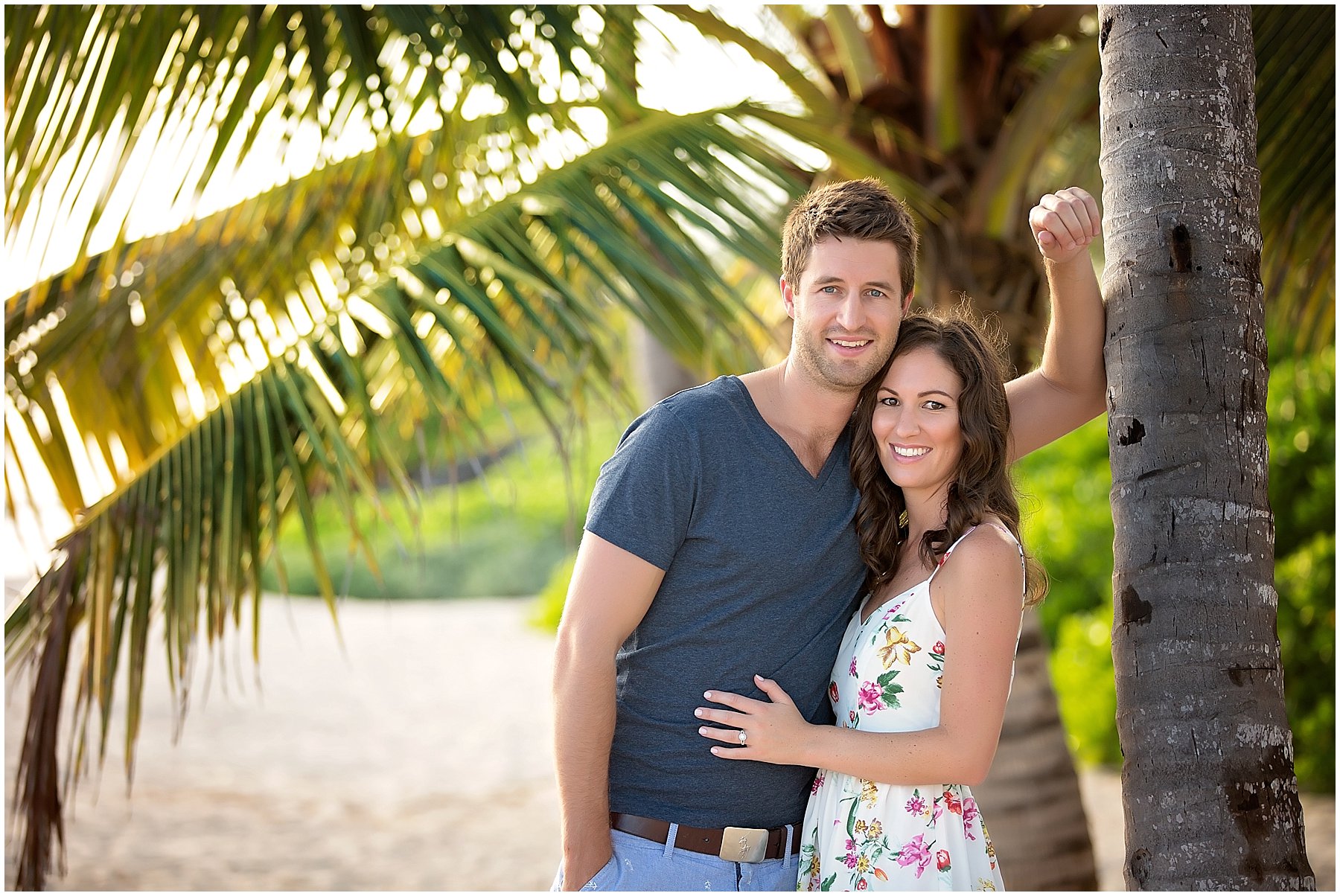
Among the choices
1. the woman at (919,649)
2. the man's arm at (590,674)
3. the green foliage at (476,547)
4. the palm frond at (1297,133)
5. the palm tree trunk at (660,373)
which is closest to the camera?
the woman at (919,649)

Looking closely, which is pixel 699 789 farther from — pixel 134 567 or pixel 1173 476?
pixel 134 567

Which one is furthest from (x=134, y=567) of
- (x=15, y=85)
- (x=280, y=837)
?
(x=280, y=837)

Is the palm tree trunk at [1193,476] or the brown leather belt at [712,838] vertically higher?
the palm tree trunk at [1193,476]

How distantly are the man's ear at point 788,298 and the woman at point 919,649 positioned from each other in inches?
8.9

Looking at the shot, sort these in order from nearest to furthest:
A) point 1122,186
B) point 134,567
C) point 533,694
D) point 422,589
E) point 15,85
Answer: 1. point 1122,186
2. point 134,567
3. point 15,85
4. point 533,694
5. point 422,589

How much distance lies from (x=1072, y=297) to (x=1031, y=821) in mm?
2608

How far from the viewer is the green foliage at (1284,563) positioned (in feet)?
21.1

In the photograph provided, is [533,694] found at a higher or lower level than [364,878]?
higher

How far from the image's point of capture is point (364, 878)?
6.63 metres

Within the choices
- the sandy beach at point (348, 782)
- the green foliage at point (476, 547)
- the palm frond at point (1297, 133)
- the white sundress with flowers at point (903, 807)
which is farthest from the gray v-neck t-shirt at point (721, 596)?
the green foliage at point (476, 547)

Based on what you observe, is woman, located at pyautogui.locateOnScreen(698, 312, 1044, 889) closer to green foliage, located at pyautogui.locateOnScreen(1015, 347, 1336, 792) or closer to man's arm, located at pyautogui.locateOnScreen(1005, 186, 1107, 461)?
man's arm, located at pyautogui.locateOnScreen(1005, 186, 1107, 461)

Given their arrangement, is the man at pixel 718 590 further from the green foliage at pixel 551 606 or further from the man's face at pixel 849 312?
the green foliage at pixel 551 606

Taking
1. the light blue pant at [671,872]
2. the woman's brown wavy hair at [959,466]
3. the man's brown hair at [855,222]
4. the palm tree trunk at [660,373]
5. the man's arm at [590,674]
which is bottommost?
the light blue pant at [671,872]

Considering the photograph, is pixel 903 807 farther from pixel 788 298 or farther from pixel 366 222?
pixel 366 222
